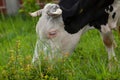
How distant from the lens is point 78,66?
15.7 feet

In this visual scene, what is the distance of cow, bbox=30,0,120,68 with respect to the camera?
498 cm

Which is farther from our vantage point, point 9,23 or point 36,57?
point 9,23

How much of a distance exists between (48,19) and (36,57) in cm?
51

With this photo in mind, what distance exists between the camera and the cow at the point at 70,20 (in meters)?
4.98

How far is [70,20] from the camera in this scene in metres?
5.12

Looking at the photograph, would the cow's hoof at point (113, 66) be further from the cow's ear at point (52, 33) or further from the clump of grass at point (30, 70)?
the cow's ear at point (52, 33)

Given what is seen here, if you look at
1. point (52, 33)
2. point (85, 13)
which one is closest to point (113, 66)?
point (52, 33)

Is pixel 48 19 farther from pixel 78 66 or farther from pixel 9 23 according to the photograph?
pixel 9 23

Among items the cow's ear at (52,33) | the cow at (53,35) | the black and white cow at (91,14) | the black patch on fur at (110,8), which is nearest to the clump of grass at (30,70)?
the cow at (53,35)

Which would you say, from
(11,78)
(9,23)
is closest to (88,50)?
(11,78)

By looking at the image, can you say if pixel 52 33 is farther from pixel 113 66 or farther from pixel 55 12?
pixel 113 66

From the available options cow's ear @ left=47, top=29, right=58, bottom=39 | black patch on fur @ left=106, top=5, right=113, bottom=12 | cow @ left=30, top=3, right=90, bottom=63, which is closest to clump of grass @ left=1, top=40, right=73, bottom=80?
cow @ left=30, top=3, right=90, bottom=63

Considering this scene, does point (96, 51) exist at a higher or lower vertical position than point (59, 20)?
lower

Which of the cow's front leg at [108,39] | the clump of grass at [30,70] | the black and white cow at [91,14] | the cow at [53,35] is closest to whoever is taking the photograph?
the clump of grass at [30,70]
